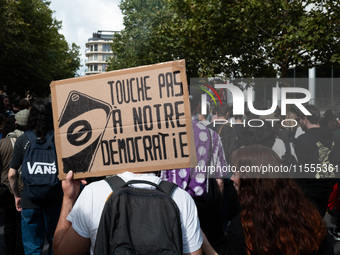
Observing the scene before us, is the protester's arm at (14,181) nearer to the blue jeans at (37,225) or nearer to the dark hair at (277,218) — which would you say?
the blue jeans at (37,225)

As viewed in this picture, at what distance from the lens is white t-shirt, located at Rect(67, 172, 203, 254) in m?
1.91

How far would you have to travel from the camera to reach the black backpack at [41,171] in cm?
347

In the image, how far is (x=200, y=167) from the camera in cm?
364

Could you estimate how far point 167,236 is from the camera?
179cm

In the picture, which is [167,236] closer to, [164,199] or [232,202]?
[164,199]

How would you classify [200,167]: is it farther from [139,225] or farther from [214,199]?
[139,225]

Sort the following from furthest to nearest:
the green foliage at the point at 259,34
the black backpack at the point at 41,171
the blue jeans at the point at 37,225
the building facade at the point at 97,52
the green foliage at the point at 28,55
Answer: the building facade at the point at 97,52, the green foliage at the point at 28,55, the green foliage at the point at 259,34, the blue jeans at the point at 37,225, the black backpack at the point at 41,171

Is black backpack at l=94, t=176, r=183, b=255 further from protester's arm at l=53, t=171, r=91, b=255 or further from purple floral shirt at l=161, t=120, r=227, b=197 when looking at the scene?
purple floral shirt at l=161, t=120, r=227, b=197

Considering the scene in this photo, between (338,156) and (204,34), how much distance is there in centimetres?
704

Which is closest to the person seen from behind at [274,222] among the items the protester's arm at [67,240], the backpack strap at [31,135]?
the protester's arm at [67,240]

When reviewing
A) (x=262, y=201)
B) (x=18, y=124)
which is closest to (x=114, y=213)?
(x=262, y=201)

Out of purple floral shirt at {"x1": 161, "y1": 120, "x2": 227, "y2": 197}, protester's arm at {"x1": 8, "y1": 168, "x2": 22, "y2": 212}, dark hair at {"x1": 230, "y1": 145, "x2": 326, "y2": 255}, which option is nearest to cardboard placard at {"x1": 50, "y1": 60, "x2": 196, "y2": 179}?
dark hair at {"x1": 230, "y1": 145, "x2": 326, "y2": 255}

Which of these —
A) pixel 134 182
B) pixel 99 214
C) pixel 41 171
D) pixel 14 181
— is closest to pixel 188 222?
pixel 134 182

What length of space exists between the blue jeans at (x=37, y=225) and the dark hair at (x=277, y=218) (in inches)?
81.7
